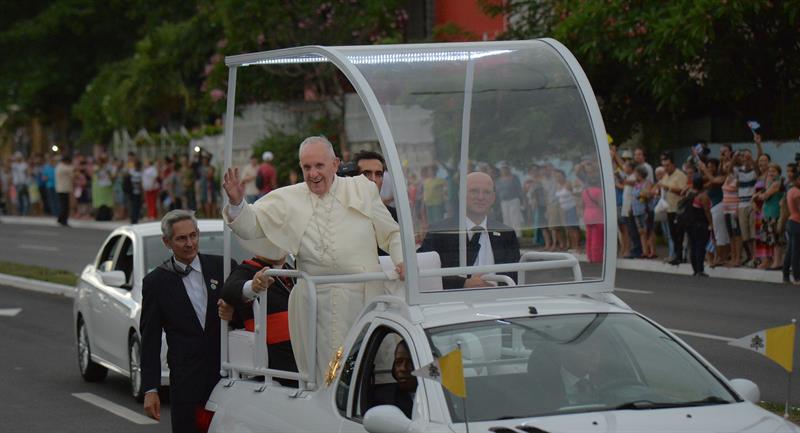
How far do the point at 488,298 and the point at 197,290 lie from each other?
1939 mm

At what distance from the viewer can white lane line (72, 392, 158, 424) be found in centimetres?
1108

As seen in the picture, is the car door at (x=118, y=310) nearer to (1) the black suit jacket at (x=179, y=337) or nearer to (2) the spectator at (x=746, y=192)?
(1) the black suit jacket at (x=179, y=337)

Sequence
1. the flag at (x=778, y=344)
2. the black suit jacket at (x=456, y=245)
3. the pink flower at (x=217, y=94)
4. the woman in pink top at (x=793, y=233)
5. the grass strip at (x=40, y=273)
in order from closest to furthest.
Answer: the flag at (x=778, y=344) → the black suit jacket at (x=456, y=245) → the woman in pink top at (x=793, y=233) → the grass strip at (x=40, y=273) → the pink flower at (x=217, y=94)

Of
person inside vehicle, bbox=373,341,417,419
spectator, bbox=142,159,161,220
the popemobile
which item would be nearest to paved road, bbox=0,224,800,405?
the popemobile

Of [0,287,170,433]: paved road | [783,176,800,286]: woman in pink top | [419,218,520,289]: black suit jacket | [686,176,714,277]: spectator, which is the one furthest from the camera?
[686,176,714,277]: spectator

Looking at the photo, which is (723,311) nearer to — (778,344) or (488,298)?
(488,298)

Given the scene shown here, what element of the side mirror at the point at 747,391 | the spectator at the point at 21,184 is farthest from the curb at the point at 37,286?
the spectator at the point at 21,184

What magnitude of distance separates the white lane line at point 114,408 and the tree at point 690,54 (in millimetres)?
12948

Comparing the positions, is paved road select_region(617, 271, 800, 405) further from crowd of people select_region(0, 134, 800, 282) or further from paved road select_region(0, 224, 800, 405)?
crowd of people select_region(0, 134, 800, 282)

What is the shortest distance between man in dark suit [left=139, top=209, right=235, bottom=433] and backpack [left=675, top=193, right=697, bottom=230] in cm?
1442

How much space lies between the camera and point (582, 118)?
7262 millimetres

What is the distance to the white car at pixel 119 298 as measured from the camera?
1209 centimetres

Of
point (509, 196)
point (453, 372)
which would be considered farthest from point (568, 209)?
point (453, 372)

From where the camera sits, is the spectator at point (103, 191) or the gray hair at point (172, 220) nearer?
the gray hair at point (172, 220)
